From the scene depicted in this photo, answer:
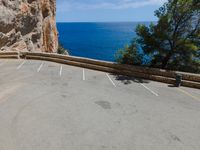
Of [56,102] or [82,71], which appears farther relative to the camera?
[82,71]

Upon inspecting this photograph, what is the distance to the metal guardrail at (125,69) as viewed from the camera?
1529cm

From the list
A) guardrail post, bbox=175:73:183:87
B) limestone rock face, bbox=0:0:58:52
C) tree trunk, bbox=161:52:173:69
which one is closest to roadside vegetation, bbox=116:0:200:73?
tree trunk, bbox=161:52:173:69

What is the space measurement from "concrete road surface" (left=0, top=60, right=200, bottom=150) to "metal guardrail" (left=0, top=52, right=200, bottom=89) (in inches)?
33.6

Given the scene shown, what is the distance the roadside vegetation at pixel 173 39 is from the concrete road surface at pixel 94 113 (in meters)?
4.39

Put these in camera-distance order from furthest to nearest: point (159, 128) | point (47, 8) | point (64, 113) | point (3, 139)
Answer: point (47, 8)
point (64, 113)
point (159, 128)
point (3, 139)

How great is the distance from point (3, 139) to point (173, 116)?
7.74 m

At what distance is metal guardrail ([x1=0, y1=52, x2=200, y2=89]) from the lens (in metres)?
15.3

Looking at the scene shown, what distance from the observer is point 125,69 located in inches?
682

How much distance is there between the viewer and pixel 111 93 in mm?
12906

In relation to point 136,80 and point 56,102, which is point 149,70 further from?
point 56,102

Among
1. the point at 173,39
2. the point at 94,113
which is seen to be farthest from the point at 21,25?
the point at 94,113

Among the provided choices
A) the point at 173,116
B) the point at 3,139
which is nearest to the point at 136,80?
the point at 173,116

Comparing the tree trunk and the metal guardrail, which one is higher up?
the tree trunk

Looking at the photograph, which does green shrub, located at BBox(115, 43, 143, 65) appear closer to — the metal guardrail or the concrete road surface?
the metal guardrail
